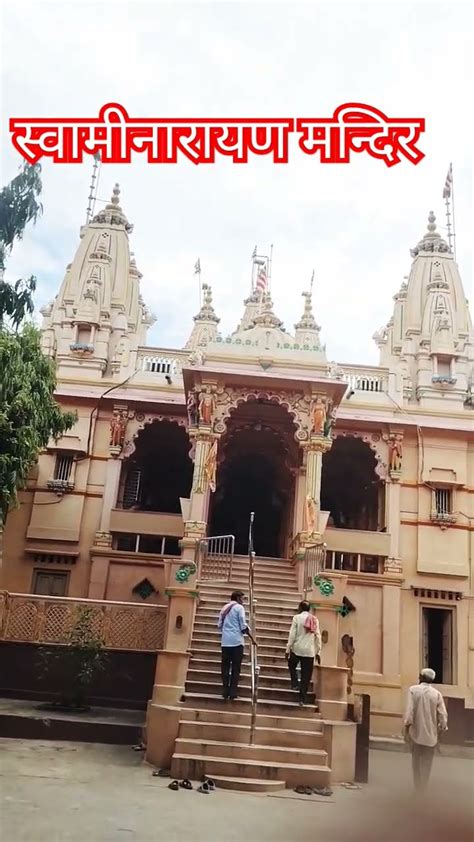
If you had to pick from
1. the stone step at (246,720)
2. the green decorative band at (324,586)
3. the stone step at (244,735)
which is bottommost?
the stone step at (244,735)

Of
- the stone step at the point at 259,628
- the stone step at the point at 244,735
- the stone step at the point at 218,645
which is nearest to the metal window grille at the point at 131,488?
the stone step at the point at 259,628

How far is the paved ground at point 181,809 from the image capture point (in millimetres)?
5562

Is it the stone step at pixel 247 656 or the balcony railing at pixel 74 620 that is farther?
the balcony railing at pixel 74 620

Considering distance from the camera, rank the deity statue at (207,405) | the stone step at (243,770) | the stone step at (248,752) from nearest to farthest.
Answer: the stone step at (243,770), the stone step at (248,752), the deity statue at (207,405)

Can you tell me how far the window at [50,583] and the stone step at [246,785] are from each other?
8.80 meters

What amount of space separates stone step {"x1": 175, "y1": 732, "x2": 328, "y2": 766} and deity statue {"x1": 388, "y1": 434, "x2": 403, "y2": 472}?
9.10 m

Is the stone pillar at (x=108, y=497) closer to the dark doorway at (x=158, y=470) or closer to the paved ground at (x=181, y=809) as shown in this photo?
the dark doorway at (x=158, y=470)

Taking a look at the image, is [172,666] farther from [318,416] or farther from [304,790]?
[318,416]

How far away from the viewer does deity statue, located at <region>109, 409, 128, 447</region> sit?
54.9ft

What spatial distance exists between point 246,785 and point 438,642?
954 centimetres

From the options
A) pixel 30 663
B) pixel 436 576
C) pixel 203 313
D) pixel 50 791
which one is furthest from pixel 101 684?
pixel 203 313

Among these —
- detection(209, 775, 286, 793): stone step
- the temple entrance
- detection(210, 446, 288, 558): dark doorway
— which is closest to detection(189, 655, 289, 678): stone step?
detection(209, 775, 286, 793): stone step

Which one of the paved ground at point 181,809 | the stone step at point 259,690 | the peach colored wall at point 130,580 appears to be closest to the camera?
the paved ground at point 181,809

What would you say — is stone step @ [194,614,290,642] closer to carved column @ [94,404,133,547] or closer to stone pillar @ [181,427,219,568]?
stone pillar @ [181,427,219,568]
